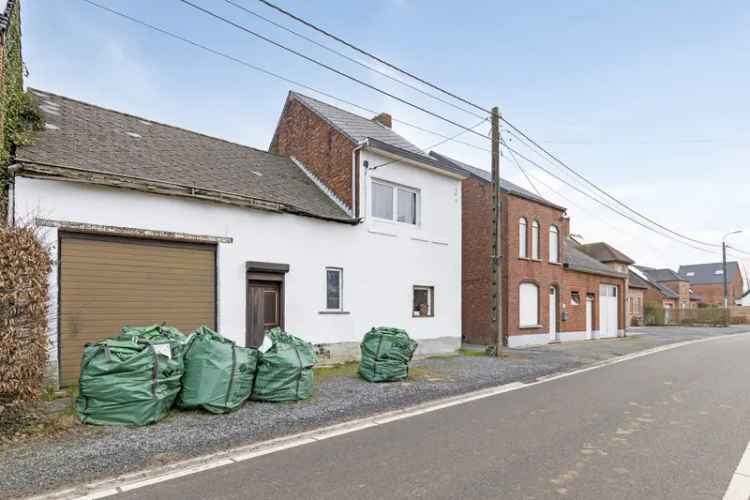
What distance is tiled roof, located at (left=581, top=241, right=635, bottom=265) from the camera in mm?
36469

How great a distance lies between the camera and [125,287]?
364 inches

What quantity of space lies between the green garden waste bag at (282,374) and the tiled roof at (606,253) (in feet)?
111

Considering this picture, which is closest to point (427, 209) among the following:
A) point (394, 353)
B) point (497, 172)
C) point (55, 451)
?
point (497, 172)

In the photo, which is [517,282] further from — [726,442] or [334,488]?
[334,488]

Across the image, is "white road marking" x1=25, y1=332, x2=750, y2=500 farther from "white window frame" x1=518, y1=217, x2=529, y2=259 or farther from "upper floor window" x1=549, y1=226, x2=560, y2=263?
"upper floor window" x1=549, y1=226, x2=560, y2=263

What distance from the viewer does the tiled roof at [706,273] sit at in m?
73.1

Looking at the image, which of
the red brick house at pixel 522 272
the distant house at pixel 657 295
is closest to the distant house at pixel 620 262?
the distant house at pixel 657 295

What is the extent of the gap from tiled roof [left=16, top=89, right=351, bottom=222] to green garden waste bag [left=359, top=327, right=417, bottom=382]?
3810mm

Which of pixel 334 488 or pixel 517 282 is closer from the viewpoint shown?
pixel 334 488

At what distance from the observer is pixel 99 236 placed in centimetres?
897

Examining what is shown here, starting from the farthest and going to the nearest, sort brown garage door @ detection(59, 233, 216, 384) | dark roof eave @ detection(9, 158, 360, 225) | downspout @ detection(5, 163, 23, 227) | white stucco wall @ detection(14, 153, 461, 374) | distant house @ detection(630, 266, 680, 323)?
1. distant house @ detection(630, 266, 680, 323)
2. white stucco wall @ detection(14, 153, 461, 374)
3. brown garage door @ detection(59, 233, 216, 384)
4. dark roof eave @ detection(9, 158, 360, 225)
5. downspout @ detection(5, 163, 23, 227)

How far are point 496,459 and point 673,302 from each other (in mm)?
59962

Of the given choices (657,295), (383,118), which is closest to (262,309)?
(383,118)

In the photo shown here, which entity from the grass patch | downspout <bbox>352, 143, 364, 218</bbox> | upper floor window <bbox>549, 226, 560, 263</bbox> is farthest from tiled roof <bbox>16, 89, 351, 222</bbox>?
upper floor window <bbox>549, 226, 560, 263</bbox>
